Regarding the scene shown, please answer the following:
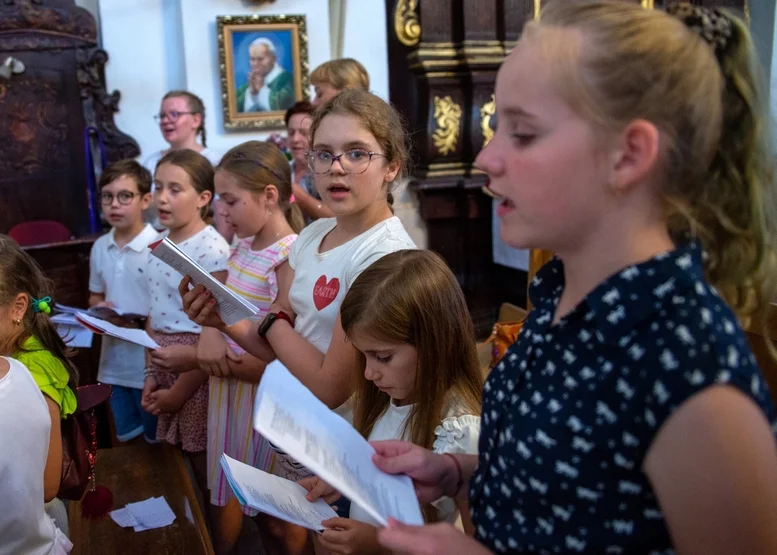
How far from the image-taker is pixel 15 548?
5.01ft

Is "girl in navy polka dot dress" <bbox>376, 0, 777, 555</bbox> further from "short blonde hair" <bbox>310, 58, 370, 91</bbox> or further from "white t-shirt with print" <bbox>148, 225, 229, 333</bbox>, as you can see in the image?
"short blonde hair" <bbox>310, 58, 370, 91</bbox>

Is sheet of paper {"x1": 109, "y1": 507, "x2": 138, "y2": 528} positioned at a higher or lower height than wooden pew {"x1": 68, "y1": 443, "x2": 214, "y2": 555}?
higher

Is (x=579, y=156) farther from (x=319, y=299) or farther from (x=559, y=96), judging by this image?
(x=319, y=299)

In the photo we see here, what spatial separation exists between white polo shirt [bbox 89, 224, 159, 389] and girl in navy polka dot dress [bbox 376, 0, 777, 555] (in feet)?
8.30

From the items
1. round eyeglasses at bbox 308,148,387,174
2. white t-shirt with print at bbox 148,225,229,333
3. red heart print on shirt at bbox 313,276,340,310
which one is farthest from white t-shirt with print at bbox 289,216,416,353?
white t-shirt with print at bbox 148,225,229,333

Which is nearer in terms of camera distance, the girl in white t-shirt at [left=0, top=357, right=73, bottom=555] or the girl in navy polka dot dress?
the girl in navy polka dot dress

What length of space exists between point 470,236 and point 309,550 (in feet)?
9.17

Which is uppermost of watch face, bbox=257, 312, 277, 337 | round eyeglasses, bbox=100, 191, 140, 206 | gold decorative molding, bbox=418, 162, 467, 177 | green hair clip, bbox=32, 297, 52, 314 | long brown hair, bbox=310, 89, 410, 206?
long brown hair, bbox=310, 89, 410, 206

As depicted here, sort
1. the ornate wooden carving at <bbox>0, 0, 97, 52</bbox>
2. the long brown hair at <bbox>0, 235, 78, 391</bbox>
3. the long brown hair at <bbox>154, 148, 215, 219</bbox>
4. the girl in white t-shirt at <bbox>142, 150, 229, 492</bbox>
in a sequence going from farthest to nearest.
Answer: the ornate wooden carving at <bbox>0, 0, 97, 52</bbox> → the long brown hair at <bbox>154, 148, 215, 219</bbox> → the girl in white t-shirt at <bbox>142, 150, 229, 492</bbox> → the long brown hair at <bbox>0, 235, 78, 391</bbox>

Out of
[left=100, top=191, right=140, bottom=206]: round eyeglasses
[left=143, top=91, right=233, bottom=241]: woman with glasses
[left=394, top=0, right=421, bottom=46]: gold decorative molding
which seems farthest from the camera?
[left=394, top=0, right=421, bottom=46]: gold decorative molding

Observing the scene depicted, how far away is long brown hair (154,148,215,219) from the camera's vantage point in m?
2.91

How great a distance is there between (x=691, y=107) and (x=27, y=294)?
65.5 inches

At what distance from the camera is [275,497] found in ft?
4.17

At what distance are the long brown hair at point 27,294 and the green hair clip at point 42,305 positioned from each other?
0.01 m
